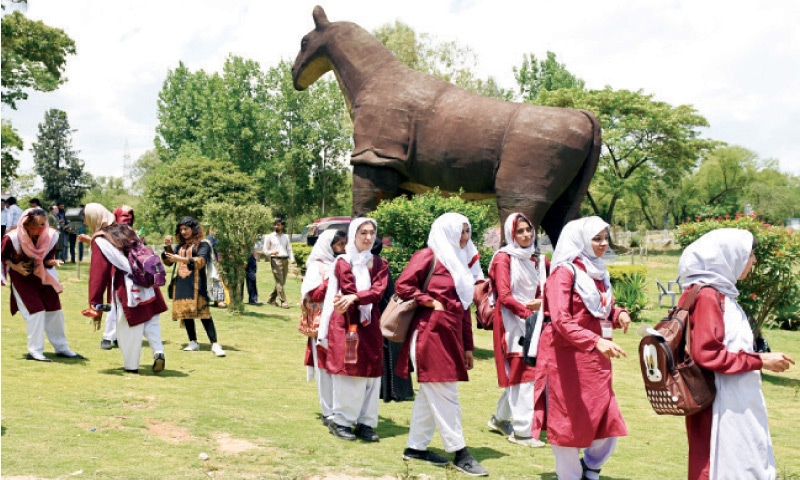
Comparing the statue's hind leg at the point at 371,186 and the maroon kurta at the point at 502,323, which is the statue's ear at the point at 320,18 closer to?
the statue's hind leg at the point at 371,186

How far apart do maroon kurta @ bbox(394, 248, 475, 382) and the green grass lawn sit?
68cm

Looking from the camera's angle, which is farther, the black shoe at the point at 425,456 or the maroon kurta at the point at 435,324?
the black shoe at the point at 425,456

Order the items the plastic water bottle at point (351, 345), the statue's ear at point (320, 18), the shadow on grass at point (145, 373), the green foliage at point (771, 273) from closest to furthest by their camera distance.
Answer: the plastic water bottle at point (351, 345), the shadow on grass at point (145, 373), the green foliage at point (771, 273), the statue's ear at point (320, 18)

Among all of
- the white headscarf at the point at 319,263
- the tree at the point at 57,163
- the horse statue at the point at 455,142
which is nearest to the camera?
the white headscarf at the point at 319,263

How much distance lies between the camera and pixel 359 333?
6383 millimetres

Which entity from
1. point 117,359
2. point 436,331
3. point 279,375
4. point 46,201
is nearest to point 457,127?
point 279,375

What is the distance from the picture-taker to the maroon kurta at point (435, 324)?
552 cm

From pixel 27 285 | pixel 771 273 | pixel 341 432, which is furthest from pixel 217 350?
pixel 771 273

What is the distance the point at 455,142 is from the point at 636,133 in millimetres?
26030

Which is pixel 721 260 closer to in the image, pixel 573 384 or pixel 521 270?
pixel 573 384

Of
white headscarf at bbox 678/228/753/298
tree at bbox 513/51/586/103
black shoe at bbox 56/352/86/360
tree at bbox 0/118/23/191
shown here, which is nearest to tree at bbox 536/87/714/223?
tree at bbox 513/51/586/103

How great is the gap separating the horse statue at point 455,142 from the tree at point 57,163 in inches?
1855

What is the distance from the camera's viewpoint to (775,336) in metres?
14.8

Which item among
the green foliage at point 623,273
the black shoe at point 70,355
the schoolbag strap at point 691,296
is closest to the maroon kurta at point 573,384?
the schoolbag strap at point 691,296
